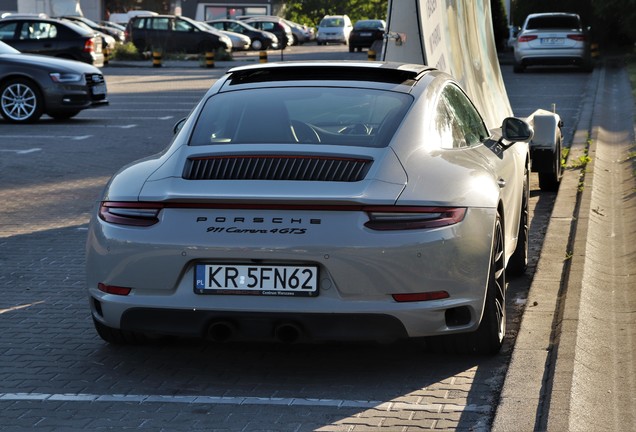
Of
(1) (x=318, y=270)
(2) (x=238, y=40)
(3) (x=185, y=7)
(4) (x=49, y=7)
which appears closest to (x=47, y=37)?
(2) (x=238, y=40)

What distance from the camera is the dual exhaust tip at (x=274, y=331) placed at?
17.5 ft

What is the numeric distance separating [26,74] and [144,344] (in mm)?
14125

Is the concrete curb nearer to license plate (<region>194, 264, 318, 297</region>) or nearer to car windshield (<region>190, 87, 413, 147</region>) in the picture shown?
license plate (<region>194, 264, 318, 297</region>)

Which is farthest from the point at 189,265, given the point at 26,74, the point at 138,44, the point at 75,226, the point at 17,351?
the point at 138,44

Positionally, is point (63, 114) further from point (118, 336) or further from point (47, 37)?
point (118, 336)

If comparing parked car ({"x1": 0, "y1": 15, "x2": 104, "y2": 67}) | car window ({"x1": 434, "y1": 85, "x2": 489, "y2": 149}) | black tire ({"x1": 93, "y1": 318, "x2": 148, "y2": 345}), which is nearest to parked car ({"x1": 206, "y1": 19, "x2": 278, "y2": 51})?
parked car ({"x1": 0, "y1": 15, "x2": 104, "y2": 67})

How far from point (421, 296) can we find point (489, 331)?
0.65 meters

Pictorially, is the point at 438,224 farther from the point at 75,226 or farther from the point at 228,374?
Result: the point at 75,226

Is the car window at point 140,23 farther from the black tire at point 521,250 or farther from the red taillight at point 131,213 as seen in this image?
the red taillight at point 131,213

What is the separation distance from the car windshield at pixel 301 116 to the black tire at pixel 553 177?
582cm

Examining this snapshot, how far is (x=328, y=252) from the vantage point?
522cm

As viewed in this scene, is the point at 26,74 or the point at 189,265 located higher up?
the point at 189,265

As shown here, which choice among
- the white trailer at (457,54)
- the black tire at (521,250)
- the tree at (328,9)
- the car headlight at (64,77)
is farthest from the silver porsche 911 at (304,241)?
the tree at (328,9)

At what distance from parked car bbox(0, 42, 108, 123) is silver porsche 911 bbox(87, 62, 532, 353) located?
1404cm
